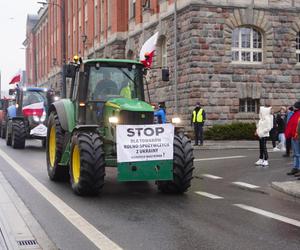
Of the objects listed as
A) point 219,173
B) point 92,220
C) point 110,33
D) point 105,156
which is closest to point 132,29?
point 110,33

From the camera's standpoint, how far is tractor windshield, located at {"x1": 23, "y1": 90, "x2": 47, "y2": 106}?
2222cm

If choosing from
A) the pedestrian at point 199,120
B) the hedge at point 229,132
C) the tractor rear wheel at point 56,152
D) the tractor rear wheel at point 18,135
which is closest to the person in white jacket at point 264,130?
the tractor rear wheel at point 56,152

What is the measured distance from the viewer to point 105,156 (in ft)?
32.0

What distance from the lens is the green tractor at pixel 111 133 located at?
30.2ft

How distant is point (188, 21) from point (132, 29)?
30.8 feet

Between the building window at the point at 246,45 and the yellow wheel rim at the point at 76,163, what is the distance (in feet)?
53.0

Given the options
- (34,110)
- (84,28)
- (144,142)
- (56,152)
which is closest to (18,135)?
(34,110)

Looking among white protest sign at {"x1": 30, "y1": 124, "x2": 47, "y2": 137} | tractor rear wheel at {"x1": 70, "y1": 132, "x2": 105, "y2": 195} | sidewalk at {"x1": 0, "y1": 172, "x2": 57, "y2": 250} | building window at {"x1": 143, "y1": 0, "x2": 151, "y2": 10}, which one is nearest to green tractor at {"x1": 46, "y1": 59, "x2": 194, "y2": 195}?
tractor rear wheel at {"x1": 70, "y1": 132, "x2": 105, "y2": 195}

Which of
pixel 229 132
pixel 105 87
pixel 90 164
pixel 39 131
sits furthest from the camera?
pixel 229 132

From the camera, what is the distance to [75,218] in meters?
7.59

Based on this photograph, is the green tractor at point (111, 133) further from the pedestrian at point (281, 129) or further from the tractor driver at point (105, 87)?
the pedestrian at point (281, 129)

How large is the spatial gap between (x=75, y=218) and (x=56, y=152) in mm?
3894

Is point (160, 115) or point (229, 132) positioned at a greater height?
point (160, 115)

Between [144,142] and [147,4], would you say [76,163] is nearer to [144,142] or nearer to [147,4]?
[144,142]
